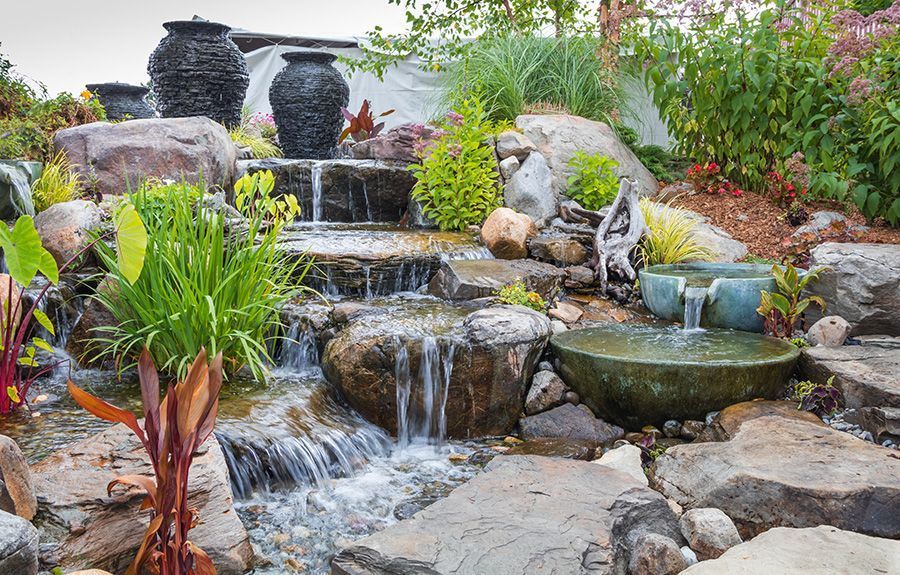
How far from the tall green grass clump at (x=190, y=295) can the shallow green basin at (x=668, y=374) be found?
175 cm

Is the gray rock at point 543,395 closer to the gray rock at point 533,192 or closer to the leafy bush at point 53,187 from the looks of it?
the gray rock at point 533,192

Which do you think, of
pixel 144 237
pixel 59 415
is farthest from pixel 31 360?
pixel 144 237

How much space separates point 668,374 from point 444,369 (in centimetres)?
120

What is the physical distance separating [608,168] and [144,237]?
4947 millimetres

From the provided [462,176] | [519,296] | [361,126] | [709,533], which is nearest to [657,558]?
[709,533]

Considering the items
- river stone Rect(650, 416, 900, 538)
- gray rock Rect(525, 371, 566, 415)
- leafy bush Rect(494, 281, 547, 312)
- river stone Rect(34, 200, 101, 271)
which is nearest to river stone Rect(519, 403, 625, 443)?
gray rock Rect(525, 371, 566, 415)

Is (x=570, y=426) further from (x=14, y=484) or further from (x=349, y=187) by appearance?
(x=349, y=187)

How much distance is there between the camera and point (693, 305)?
4.71m

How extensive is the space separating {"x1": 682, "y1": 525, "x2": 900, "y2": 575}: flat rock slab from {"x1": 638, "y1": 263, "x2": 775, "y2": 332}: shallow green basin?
235 centimetres

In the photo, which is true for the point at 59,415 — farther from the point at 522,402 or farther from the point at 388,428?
the point at 522,402

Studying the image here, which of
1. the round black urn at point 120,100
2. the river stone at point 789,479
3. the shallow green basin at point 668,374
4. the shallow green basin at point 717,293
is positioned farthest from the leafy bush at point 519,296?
the round black urn at point 120,100

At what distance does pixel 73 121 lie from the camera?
7.00 m

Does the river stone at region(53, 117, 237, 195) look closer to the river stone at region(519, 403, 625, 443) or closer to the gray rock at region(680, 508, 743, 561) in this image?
the river stone at region(519, 403, 625, 443)

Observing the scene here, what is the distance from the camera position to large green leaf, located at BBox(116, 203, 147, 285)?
8.28ft
